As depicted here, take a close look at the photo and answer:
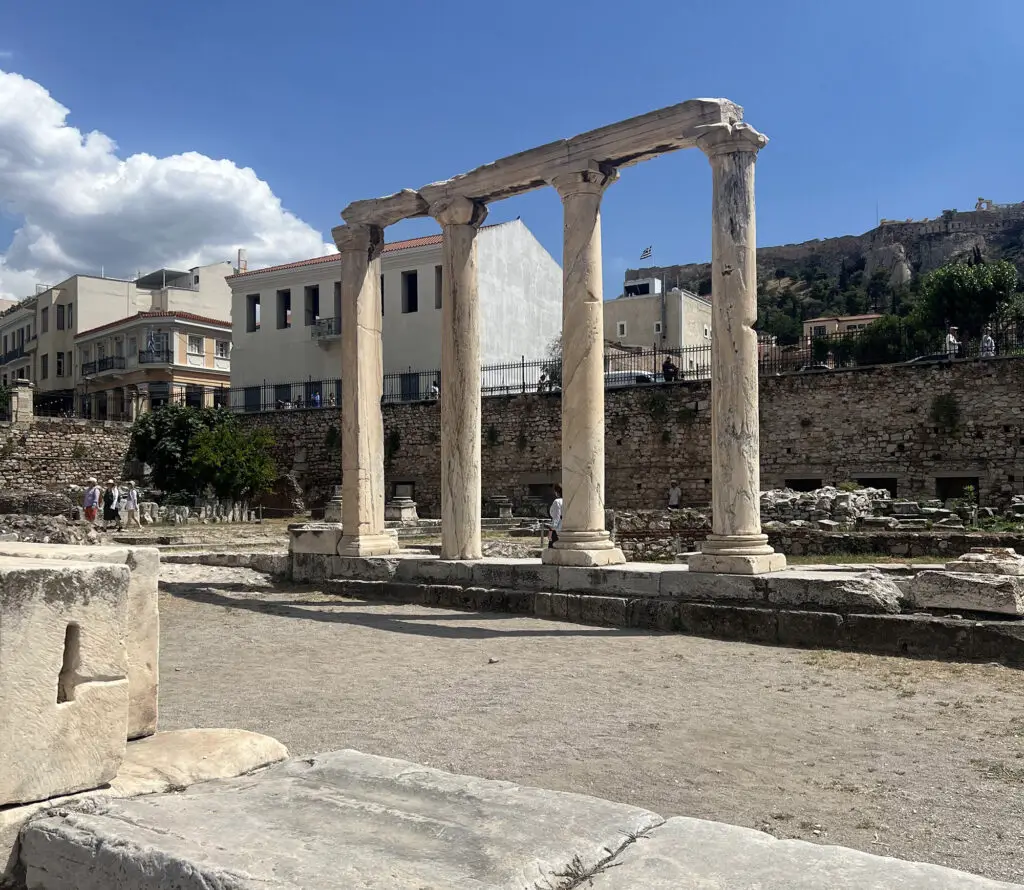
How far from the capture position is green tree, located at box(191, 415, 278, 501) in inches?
1268

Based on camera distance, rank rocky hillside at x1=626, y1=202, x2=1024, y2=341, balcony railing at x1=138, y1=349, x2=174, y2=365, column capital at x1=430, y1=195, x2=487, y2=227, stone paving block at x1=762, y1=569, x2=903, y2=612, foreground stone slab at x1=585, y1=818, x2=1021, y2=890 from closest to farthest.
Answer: foreground stone slab at x1=585, y1=818, x2=1021, y2=890 → stone paving block at x1=762, y1=569, x2=903, y2=612 → column capital at x1=430, y1=195, x2=487, y2=227 → balcony railing at x1=138, y1=349, x2=174, y2=365 → rocky hillside at x1=626, y1=202, x2=1024, y2=341

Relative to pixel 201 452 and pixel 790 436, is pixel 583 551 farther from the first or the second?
pixel 201 452

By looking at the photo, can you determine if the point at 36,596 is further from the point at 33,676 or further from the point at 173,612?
the point at 173,612

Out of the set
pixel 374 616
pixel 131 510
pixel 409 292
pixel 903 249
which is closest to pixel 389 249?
pixel 409 292

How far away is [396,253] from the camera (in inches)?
1543

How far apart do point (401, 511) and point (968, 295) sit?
29817 mm

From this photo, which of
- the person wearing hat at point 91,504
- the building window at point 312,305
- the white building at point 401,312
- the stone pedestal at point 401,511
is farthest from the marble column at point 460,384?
the building window at point 312,305

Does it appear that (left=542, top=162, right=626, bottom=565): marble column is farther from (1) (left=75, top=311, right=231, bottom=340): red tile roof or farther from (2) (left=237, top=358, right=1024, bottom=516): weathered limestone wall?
(1) (left=75, top=311, right=231, bottom=340): red tile roof

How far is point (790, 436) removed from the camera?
86.0 feet

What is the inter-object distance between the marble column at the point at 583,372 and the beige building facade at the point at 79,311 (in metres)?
42.4

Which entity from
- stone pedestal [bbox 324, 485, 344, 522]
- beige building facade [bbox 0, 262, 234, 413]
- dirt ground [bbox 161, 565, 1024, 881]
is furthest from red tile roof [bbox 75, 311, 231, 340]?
dirt ground [bbox 161, 565, 1024, 881]

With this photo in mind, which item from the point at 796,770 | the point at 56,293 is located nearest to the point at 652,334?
the point at 56,293

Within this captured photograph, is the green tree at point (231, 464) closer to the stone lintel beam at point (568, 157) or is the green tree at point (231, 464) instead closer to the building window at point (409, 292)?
the building window at point (409, 292)

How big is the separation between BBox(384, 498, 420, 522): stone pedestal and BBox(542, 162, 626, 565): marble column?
16444mm
